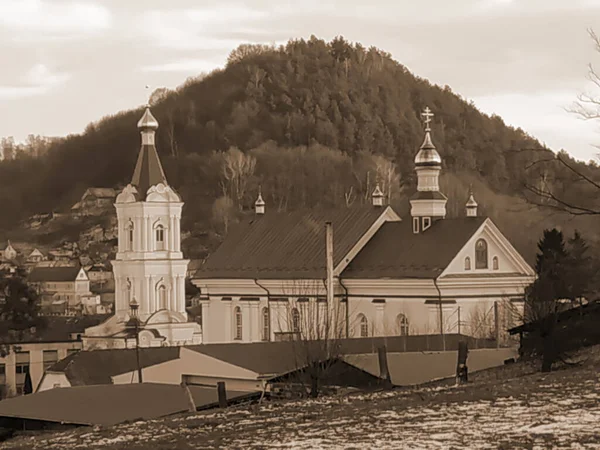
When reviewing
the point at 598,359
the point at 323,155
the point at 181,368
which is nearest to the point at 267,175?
the point at 323,155

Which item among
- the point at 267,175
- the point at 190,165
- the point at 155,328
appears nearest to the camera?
the point at 155,328

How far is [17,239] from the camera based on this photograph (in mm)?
197125

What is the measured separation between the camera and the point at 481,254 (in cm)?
6284

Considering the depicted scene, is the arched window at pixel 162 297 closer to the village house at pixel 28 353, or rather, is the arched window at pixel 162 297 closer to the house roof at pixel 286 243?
the village house at pixel 28 353

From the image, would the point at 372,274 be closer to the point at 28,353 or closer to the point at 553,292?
the point at 28,353

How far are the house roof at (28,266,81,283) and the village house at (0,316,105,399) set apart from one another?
76510 mm

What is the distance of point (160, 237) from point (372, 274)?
103ft

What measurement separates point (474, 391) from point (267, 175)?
154m

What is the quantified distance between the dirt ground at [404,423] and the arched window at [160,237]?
65.5 metres

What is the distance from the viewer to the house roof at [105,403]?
108 feet

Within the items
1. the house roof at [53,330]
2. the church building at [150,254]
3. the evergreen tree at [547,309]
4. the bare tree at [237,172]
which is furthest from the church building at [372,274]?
the bare tree at [237,172]

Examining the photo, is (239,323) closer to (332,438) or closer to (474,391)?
(474,391)

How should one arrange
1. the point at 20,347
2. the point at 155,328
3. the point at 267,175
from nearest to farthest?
the point at 20,347 < the point at 155,328 < the point at 267,175

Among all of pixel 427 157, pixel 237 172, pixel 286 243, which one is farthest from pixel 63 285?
pixel 427 157
